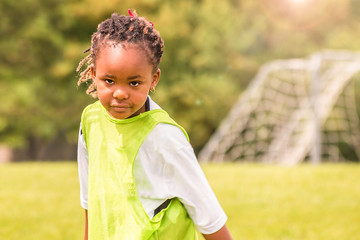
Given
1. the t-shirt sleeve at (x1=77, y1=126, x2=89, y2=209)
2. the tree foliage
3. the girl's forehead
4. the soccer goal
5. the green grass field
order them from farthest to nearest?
the tree foliage < the soccer goal < the green grass field < the t-shirt sleeve at (x1=77, y1=126, x2=89, y2=209) < the girl's forehead

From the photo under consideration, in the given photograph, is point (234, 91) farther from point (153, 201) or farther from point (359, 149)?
point (153, 201)

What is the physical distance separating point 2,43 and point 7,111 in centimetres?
232

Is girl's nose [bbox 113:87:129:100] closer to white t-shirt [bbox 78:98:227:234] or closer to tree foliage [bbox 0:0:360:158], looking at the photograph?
white t-shirt [bbox 78:98:227:234]

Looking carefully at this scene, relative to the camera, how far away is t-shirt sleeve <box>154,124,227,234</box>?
1943mm

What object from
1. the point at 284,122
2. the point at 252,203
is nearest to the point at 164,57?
the point at 284,122

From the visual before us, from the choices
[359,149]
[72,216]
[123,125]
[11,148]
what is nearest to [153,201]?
[123,125]

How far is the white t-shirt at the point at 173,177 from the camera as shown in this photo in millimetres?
1947

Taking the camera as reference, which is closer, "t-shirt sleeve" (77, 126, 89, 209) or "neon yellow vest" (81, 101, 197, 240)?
"neon yellow vest" (81, 101, 197, 240)

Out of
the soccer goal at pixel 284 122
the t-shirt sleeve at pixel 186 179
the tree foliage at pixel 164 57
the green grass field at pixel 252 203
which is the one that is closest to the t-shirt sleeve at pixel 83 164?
the t-shirt sleeve at pixel 186 179

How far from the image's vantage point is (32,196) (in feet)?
22.6

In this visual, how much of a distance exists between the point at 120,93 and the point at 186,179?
1.28 ft

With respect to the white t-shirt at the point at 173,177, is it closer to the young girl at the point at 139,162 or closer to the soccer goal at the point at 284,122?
the young girl at the point at 139,162

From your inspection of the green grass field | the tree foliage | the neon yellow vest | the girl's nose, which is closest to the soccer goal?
the tree foliage

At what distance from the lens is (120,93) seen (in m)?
1.92
